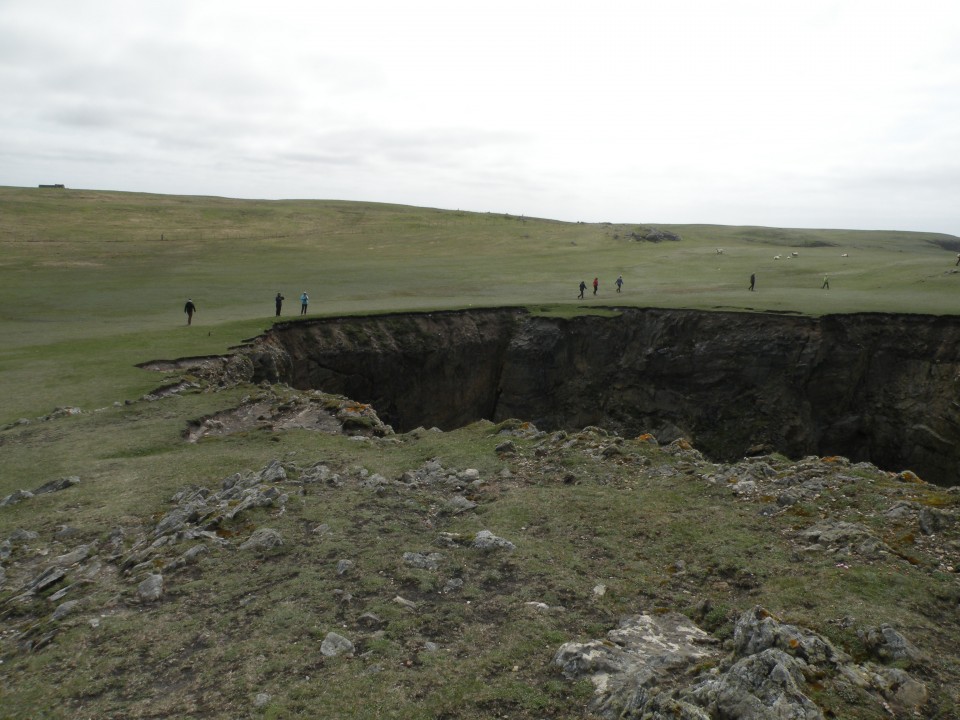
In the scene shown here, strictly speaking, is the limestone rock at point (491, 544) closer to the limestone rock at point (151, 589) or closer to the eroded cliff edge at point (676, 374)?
the limestone rock at point (151, 589)

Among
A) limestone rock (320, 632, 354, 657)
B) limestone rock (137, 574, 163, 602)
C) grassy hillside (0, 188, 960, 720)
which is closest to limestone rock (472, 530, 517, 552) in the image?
grassy hillside (0, 188, 960, 720)

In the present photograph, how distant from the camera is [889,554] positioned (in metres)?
9.83

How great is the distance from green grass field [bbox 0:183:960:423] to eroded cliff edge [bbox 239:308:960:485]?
75.1 inches

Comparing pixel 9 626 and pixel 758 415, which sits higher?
pixel 9 626

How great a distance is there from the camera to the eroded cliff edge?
1342 inches

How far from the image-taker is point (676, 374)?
38000 mm

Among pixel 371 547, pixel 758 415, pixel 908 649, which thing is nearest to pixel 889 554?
pixel 908 649

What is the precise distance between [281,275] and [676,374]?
1461 inches

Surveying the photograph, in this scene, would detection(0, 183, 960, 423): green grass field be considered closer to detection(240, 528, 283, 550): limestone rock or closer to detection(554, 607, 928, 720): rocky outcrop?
Answer: detection(240, 528, 283, 550): limestone rock

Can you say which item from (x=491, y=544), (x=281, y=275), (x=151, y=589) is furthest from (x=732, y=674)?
(x=281, y=275)

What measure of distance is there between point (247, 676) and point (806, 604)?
7.01 meters

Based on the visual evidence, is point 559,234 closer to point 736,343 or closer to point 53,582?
point 736,343

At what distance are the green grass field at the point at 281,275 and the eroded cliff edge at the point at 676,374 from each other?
1.91 m

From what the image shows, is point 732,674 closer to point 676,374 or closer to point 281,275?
point 676,374
